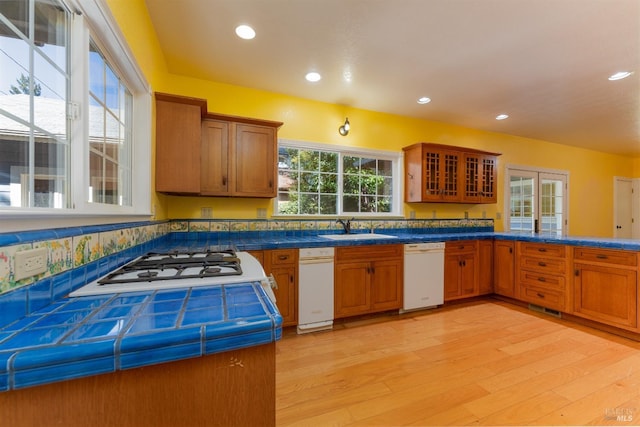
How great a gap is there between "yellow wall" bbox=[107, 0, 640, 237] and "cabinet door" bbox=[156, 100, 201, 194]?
0.58ft

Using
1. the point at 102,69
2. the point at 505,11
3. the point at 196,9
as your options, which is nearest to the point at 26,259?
the point at 102,69

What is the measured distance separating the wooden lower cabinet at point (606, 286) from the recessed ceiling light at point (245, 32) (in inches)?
146

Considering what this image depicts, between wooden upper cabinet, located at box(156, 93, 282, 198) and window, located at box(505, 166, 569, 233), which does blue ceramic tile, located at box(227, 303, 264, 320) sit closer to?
wooden upper cabinet, located at box(156, 93, 282, 198)

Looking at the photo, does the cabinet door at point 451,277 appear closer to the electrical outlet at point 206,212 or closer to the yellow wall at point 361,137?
the yellow wall at point 361,137

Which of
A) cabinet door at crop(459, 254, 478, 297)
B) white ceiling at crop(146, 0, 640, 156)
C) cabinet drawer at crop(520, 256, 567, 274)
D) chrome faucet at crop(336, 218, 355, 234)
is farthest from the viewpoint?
cabinet door at crop(459, 254, 478, 297)

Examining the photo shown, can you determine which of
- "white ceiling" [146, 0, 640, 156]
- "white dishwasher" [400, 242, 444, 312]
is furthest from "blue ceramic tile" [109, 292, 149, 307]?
"white dishwasher" [400, 242, 444, 312]

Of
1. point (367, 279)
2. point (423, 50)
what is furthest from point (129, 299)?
point (423, 50)

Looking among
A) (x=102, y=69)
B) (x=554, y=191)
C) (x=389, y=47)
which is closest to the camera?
(x=102, y=69)

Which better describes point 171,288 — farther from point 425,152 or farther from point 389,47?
point 425,152

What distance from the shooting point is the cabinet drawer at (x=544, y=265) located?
2.81 metres

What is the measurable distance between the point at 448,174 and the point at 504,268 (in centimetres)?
141

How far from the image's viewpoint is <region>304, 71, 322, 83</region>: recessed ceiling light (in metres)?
2.58

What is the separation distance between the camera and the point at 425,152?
3404 mm

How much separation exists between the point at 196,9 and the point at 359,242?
227 centimetres
